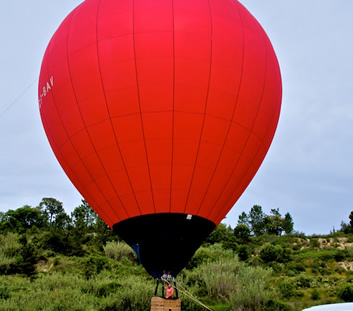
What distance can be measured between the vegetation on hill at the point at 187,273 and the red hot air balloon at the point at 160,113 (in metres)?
9.26

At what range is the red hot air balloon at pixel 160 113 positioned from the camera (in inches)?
328

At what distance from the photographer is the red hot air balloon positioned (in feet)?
27.3

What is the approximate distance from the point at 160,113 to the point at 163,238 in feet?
7.37

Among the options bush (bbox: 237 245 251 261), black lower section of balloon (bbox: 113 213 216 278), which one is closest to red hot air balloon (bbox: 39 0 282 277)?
black lower section of balloon (bbox: 113 213 216 278)

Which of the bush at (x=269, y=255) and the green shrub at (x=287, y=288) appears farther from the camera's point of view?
the bush at (x=269, y=255)

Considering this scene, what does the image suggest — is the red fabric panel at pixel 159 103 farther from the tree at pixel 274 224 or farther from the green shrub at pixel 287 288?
the tree at pixel 274 224

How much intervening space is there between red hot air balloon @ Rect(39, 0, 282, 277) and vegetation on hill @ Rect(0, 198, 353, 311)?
30.4 feet

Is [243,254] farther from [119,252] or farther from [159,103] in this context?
[159,103]

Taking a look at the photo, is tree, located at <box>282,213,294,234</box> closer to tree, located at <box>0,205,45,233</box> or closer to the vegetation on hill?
the vegetation on hill

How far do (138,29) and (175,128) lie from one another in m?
1.95

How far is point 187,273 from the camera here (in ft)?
78.2

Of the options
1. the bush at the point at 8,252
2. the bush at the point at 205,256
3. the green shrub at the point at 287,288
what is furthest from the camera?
the bush at the point at 205,256

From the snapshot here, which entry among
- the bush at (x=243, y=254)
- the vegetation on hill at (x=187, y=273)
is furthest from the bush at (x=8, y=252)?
the bush at (x=243, y=254)

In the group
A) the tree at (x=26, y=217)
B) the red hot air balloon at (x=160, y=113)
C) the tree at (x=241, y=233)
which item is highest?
the tree at (x=26, y=217)
